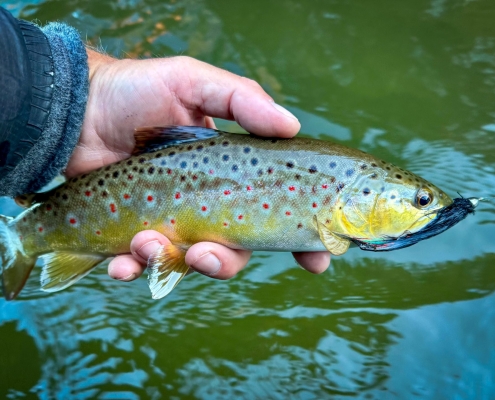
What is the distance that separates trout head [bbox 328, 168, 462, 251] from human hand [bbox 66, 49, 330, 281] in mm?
375

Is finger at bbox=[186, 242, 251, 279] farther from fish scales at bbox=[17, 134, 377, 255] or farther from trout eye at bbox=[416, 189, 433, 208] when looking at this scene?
trout eye at bbox=[416, 189, 433, 208]

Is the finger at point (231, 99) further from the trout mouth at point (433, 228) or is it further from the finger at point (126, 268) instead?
the finger at point (126, 268)

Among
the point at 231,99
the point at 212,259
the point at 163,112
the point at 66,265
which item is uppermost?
the point at 231,99

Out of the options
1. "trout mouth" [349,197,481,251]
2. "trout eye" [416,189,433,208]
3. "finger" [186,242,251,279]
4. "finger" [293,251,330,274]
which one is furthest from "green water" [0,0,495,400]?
"trout eye" [416,189,433,208]

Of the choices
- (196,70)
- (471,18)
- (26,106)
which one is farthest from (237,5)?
(26,106)

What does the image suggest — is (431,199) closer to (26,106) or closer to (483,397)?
(483,397)

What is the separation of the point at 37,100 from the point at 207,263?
1.13 meters

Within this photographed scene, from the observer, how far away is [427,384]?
312 centimetres

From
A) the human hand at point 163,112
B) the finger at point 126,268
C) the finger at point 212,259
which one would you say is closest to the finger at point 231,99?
the human hand at point 163,112

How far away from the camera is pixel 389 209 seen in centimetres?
219

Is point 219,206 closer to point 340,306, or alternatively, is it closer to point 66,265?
point 66,265

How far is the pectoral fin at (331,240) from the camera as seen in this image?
219cm

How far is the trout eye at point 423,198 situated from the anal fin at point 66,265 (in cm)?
151

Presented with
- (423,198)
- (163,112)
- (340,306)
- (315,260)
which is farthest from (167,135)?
(340,306)
